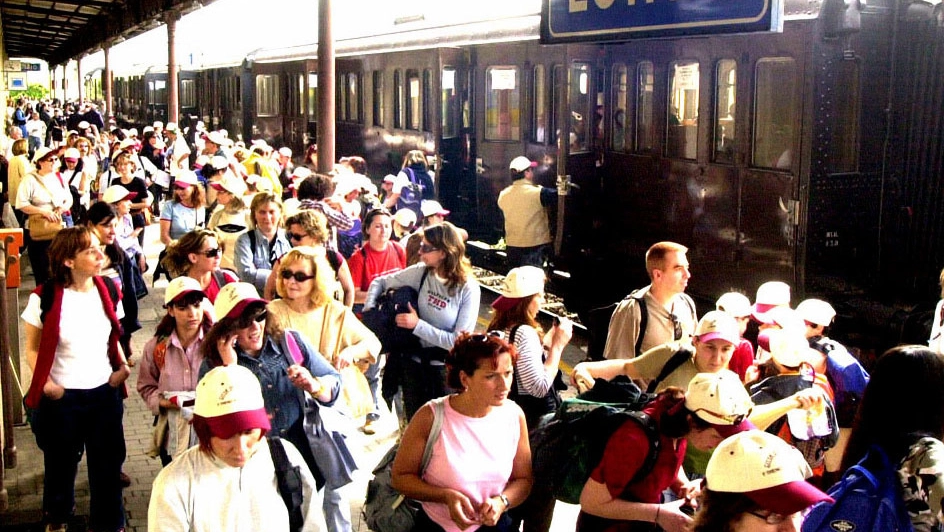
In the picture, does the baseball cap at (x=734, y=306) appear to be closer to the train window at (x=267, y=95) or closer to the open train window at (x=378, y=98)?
the open train window at (x=378, y=98)

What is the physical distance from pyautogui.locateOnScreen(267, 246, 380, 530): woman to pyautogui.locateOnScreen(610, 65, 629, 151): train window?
5.68 m

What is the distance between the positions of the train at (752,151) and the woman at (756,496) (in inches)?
134

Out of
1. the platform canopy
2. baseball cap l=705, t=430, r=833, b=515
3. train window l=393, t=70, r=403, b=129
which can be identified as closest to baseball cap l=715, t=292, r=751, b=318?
baseball cap l=705, t=430, r=833, b=515

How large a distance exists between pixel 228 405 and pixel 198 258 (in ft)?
9.12

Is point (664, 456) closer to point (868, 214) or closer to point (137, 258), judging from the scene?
point (868, 214)

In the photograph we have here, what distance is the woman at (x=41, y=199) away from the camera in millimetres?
10906

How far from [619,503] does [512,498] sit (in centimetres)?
42

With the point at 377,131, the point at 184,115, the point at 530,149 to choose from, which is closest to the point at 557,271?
the point at 530,149

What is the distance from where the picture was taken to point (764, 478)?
3371 mm

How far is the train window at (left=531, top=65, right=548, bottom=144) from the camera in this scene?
41.6ft

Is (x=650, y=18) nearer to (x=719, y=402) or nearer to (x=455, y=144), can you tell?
(x=719, y=402)

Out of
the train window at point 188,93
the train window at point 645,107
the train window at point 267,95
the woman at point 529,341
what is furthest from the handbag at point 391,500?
the train window at point 188,93

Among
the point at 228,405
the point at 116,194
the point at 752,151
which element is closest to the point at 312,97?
the point at 116,194

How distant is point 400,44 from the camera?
55.2 feet
